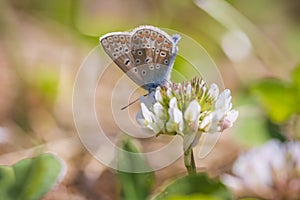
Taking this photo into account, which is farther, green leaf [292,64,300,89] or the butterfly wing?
green leaf [292,64,300,89]

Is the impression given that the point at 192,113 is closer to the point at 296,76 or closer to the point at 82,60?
the point at 296,76

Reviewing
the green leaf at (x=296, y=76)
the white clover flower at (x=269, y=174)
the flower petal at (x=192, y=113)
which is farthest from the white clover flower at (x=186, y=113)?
the green leaf at (x=296, y=76)

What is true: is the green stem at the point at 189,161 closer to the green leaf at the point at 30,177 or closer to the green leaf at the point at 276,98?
the green leaf at the point at 30,177

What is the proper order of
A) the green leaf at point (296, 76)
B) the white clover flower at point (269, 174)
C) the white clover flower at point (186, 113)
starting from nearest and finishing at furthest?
the white clover flower at point (186, 113) < the white clover flower at point (269, 174) < the green leaf at point (296, 76)

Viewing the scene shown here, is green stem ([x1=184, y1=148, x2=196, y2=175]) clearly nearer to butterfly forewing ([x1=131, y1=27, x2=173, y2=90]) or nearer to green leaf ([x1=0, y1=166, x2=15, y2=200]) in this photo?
butterfly forewing ([x1=131, y1=27, x2=173, y2=90])

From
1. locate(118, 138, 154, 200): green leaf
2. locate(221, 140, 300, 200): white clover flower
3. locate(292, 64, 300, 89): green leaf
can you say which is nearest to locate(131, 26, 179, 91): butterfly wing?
locate(118, 138, 154, 200): green leaf

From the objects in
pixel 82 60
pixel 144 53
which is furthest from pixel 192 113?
pixel 82 60

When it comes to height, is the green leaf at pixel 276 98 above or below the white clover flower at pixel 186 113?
below
